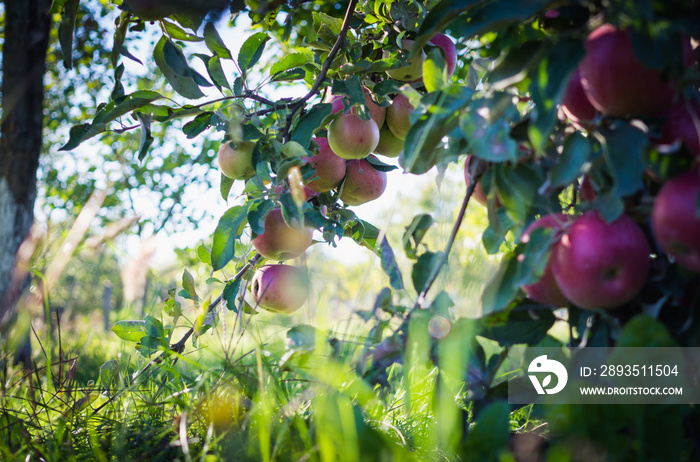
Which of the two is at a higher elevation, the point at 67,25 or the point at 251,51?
the point at 67,25

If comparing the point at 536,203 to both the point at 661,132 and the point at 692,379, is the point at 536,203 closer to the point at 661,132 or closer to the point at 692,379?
the point at 661,132

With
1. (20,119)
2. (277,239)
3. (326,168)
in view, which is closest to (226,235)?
(277,239)

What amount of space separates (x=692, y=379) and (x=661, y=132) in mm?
253

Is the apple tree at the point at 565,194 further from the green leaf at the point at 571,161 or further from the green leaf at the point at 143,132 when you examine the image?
the green leaf at the point at 143,132

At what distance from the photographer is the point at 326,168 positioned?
0.95 meters

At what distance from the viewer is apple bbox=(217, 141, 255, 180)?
90cm

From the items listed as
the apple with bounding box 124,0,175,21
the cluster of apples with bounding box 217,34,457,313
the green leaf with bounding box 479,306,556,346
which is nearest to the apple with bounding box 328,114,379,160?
the cluster of apples with bounding box 217,34,457,313

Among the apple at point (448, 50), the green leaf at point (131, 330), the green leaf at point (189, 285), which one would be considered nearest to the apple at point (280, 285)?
the green leaf at point (189, 285)

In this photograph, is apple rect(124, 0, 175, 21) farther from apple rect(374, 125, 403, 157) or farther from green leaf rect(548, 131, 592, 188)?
green leaf rect(548, 131, 592, 188)

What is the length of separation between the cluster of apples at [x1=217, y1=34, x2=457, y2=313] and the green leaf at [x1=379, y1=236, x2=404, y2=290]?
0.69 feet

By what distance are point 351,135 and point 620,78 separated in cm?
51

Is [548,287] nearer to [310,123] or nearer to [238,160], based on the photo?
[310,123]

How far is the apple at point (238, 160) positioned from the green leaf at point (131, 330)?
336 mm

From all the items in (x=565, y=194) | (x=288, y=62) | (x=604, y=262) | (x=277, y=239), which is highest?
(x=288, y=62)
